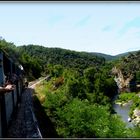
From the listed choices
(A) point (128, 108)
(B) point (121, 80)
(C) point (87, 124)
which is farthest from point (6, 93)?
(B) point (121, 80)

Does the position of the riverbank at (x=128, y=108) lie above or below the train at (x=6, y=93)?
below

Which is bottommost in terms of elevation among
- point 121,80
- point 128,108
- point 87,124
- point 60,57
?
point 128,108

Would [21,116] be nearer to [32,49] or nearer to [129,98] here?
[129,98]

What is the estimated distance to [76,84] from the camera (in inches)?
1829

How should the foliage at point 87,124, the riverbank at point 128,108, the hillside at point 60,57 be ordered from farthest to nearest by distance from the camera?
the hillside at point 60,57 → the riverbank at point 128,108 → the foliage at point 87,124

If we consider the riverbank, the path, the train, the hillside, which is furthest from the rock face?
the train

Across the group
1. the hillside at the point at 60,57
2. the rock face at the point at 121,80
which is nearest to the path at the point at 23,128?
the rock face at the point at 121,80

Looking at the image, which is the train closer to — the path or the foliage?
the path

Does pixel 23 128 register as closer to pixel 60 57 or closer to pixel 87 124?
pixel 87 124

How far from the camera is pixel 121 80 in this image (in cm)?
12975

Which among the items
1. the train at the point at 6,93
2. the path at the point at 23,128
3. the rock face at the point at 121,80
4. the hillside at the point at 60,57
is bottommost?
the rock face at the point at 121,80

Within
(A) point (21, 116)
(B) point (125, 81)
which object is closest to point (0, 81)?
(A) point (21, 116)

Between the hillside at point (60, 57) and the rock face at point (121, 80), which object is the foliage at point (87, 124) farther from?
the hillside at point (60, 57)

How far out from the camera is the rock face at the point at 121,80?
399 ft
